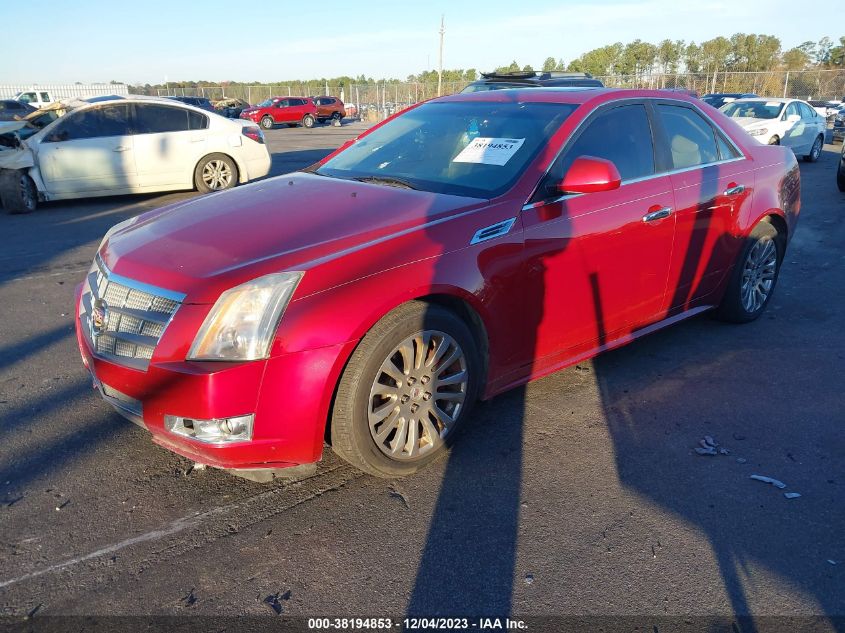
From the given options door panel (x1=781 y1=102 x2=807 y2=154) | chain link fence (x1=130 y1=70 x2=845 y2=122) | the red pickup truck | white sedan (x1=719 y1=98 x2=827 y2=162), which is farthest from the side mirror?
the red pickup truck

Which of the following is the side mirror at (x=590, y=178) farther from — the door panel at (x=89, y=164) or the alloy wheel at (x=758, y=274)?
the door panel at (x=89, y=164)

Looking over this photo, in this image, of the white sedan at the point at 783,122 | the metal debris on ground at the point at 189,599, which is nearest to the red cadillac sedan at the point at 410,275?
the metal debris on ground at the point at 189,599

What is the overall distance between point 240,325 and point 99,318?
2.81 ft

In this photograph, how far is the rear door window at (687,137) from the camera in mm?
4496

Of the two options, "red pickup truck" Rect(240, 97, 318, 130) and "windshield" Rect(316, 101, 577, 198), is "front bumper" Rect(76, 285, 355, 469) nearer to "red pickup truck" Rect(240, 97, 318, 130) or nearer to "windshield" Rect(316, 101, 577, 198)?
"windshield" Rect(316, 101, 577, 198)

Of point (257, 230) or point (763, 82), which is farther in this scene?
point (763, 82)

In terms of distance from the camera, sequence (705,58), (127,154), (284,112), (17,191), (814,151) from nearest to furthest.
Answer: (17,191) → (127,154) → (814,151) → (284,112) → (705,58)

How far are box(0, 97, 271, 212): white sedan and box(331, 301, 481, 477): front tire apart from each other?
8.89 metres

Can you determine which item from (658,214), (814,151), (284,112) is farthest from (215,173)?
(284,112)

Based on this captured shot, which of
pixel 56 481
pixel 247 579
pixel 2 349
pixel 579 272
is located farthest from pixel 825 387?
pixel 2 349

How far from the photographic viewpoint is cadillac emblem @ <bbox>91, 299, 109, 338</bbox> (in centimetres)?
310

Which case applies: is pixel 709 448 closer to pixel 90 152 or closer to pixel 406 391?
pixel 406 391

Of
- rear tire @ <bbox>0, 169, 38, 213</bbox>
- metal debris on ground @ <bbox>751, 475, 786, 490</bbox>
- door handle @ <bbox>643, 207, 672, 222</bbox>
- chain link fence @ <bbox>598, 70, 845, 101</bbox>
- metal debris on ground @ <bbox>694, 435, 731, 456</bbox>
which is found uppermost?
chain link fence @ <bbox>598, 70, 845, 101</bbox>

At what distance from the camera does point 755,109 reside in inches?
685
